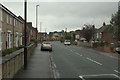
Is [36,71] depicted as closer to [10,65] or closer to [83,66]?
[10,65]

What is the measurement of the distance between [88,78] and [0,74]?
454 cm

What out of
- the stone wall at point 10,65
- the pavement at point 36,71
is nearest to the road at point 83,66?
the pavement at point 36,71

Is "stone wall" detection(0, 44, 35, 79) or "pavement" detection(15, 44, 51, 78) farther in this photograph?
"pavement" detection(15, 44, 51, 78)

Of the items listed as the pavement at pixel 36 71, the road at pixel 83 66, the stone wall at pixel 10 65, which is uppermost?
the stone wall at pixel 10 65

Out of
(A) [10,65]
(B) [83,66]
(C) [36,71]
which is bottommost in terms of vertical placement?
(B) [83,66]

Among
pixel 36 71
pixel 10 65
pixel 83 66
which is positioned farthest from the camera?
pixel 83 66

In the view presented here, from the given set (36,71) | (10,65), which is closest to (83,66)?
(36,71)

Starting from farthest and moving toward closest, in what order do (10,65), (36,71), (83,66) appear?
1. (83,66)
2. (36,71)
3. (10,65)

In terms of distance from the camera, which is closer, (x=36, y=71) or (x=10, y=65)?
(x=10, y=65)

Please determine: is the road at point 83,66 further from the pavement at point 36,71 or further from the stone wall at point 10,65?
the stone wall at point 10,65

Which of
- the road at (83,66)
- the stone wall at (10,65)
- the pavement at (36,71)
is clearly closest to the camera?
the stone wall at (10,65)

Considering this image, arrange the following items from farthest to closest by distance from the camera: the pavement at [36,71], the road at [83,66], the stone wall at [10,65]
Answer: the road at [83,66] → the pavement at [36,71] → the stone wall at [10,65]

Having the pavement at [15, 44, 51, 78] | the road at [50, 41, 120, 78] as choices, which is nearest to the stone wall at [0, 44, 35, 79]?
the pavement at [15, 44, 51, 78]

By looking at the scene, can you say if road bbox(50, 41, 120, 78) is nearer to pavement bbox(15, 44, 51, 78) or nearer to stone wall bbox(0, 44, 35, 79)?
pavement bbox(15, 44, 51, 78)
